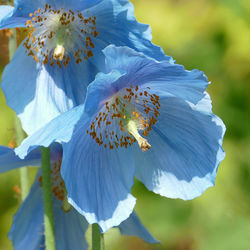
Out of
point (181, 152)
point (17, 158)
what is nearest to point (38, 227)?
point (17, 158)

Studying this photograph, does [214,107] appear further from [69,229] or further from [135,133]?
[135,133]

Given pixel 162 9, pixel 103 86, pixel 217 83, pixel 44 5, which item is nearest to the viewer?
pixel 103 86

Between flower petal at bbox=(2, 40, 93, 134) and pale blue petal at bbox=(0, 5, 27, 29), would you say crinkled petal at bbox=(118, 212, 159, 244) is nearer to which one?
flower petal at bbox=(2, 40, 93, 134)

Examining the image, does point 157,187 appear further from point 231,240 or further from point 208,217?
point 208,217

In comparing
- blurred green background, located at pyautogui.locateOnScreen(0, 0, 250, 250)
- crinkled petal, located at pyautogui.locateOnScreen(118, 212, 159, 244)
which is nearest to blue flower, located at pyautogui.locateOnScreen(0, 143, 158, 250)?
crinkled petal, located at pyautogui.locateOnScreen(118, 212, 159, 244)

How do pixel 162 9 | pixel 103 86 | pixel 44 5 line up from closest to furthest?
pixel 103 86 < pixel 44 5 < pixel 162 9

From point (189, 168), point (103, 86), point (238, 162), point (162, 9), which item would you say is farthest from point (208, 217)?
point (103, 86)
